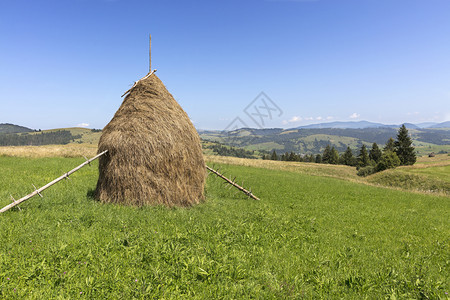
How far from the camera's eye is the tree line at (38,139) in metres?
177

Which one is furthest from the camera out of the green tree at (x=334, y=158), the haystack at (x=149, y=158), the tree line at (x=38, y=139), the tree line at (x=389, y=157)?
the tree line at (x=38, y=139)

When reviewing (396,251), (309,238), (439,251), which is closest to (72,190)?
(309,238)

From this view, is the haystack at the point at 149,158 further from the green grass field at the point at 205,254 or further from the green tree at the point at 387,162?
the green tree at the point at 387,162

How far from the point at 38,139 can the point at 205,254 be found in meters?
234

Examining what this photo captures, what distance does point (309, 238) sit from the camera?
27.7ft

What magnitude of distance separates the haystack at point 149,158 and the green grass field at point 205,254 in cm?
89

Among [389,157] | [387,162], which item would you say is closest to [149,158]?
[387,162]

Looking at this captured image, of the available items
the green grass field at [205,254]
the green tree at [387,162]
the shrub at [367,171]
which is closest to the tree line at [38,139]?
the shrub at [367,171]

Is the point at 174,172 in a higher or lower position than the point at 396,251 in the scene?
higher

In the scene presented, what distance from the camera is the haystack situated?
1045 centimetres

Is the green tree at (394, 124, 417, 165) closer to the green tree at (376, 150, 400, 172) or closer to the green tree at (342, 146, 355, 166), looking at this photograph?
the green tree at (376, 150, 400, 172)

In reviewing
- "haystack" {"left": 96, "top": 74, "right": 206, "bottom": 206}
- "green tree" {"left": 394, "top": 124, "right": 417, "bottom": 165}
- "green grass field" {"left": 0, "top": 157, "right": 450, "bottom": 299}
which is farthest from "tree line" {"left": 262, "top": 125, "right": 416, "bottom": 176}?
"haystack" {"left": 96, "top": 74, "right": 206, "bottom": 206}

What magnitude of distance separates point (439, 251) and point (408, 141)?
270 feet

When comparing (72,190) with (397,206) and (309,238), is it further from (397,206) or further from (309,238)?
(397,206)
